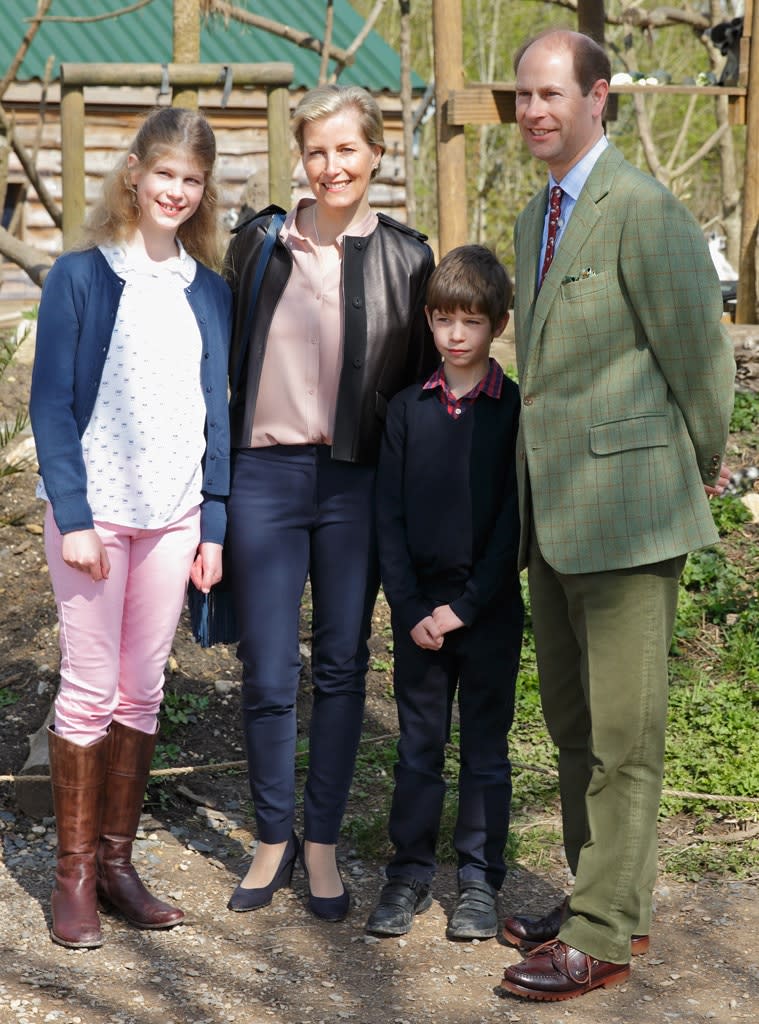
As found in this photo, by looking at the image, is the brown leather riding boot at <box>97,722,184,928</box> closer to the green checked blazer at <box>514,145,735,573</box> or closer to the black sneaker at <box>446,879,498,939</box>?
the black sneaker at <box>446,879,498,939</box>

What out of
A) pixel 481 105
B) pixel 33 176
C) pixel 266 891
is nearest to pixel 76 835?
pixel 266 891

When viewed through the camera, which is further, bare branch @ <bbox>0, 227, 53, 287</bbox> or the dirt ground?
bare branch @ <bbox>0, 227, 53, 287</bbox>

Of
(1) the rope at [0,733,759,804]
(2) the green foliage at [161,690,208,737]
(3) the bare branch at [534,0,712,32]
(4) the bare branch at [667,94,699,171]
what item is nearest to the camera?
(1) the rope at [0,733,759,804]

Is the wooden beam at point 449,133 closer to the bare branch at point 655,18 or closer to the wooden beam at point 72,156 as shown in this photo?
the wooden beam at point 72,156

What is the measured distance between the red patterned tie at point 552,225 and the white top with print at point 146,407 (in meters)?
0.90

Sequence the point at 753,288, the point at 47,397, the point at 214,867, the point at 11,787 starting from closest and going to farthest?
the point at 47,397 < the point at 214,867 < the point at 11,787 < the point at 753,288

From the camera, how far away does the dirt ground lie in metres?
2.98

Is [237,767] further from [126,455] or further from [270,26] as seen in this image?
[270,26]

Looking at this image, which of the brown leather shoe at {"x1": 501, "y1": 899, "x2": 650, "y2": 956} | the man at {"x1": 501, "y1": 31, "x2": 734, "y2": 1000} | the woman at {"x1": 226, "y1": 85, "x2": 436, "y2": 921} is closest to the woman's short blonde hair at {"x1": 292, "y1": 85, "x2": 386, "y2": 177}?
the woman at {"x1": 226, "y1": 85, "x2": 436, "y2": 921}

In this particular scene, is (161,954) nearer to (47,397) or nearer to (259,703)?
(259,703)

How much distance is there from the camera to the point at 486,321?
3223 millimetres

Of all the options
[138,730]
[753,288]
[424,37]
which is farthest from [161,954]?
[424,37]

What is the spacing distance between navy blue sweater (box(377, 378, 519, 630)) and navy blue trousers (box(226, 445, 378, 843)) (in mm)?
125

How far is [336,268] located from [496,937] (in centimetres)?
179
